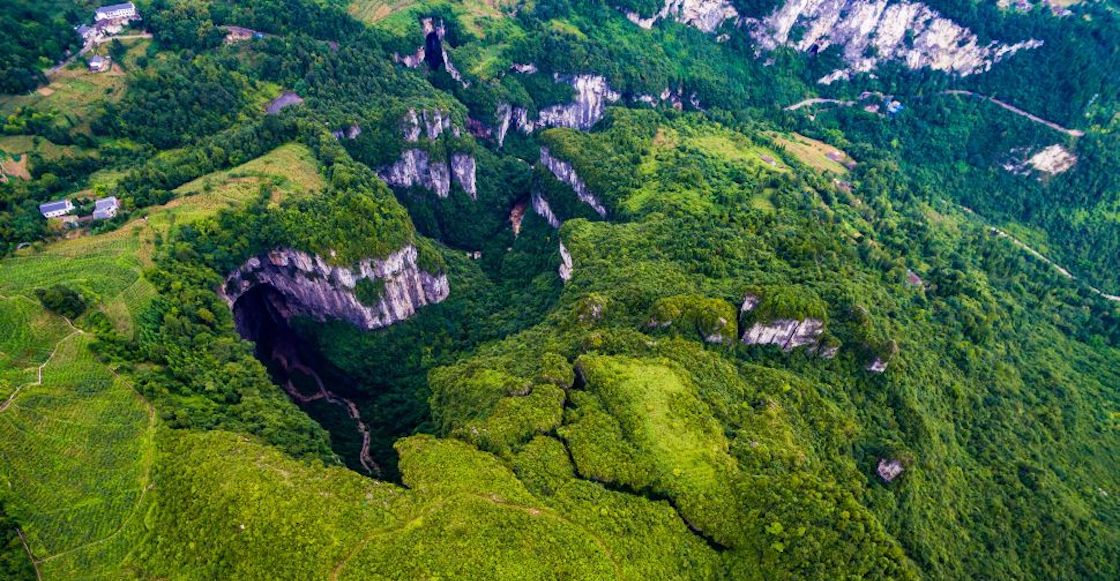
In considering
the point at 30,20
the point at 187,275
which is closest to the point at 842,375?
the point at 187,275

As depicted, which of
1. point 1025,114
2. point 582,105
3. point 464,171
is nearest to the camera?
point 464,171

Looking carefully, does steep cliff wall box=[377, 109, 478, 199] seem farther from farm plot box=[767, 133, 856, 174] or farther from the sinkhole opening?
farm plot box=[767, 133, 856, 174]

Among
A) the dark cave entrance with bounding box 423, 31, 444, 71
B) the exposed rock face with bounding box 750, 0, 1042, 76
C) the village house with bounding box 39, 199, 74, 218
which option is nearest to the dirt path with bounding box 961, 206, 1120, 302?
the exposed rock face with bounding box 750, 0, 1042, 76

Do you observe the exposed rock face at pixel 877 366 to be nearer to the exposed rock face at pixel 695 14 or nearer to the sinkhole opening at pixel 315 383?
the sinkhole opening at pixel 315 383

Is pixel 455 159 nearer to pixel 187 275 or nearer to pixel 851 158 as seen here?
pixel 187 275

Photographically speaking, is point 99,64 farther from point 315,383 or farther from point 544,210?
point 544,210

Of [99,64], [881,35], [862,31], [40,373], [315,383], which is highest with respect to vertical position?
[881,35]

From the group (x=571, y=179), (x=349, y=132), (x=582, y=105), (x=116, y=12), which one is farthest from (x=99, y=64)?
(x=582, y=105)
